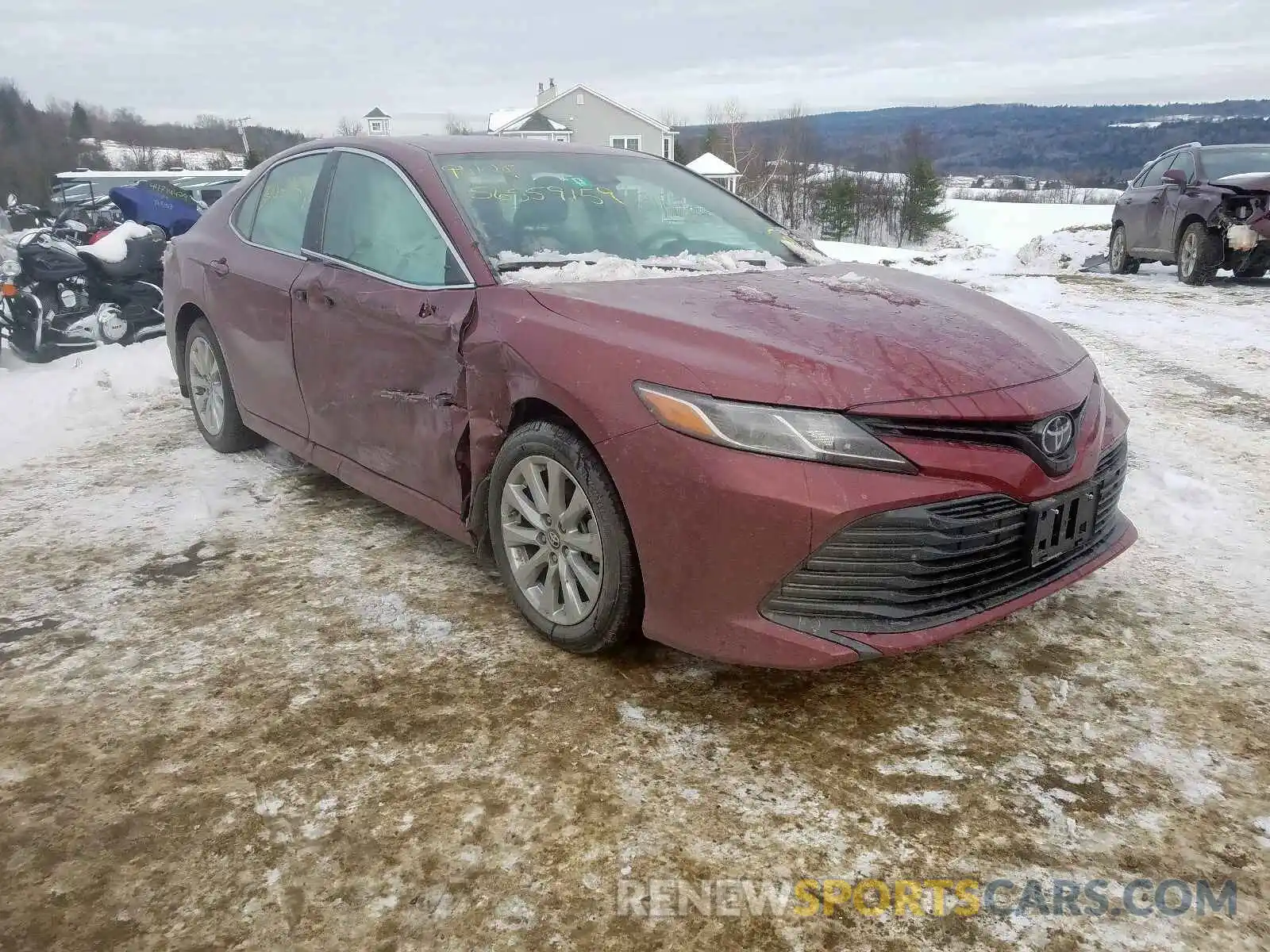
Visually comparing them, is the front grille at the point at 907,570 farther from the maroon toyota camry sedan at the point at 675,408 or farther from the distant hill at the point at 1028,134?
the distant hill at the point at 1028,134

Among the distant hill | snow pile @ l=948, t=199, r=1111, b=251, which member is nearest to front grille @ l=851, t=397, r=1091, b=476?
snow pile @ l=948, t=199, r=1111, b=251

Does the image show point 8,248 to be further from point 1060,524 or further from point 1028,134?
point 1028,134

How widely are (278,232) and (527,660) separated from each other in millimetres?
2429

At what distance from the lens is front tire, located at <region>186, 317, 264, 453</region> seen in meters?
4.66

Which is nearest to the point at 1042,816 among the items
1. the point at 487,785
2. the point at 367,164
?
the point at 487,785

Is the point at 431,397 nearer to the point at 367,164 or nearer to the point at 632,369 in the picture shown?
the point at 632,369

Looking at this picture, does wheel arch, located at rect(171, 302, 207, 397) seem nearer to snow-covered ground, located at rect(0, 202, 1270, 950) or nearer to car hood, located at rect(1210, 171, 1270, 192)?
snow-covered ground, located at rect(0, 202, 1270, 950)

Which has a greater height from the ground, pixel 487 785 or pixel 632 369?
pixel 632 369

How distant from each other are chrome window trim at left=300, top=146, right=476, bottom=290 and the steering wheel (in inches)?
27.2

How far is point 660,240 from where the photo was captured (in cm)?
340

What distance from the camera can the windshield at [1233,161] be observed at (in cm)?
1038

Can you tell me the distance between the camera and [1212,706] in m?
2.45

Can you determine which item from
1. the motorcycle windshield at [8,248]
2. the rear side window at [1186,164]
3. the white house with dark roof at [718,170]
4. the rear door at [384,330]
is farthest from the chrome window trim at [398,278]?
the white house with dark roof at [718,170]

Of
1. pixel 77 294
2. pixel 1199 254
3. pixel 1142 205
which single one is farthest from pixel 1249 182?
pixel 77 294
